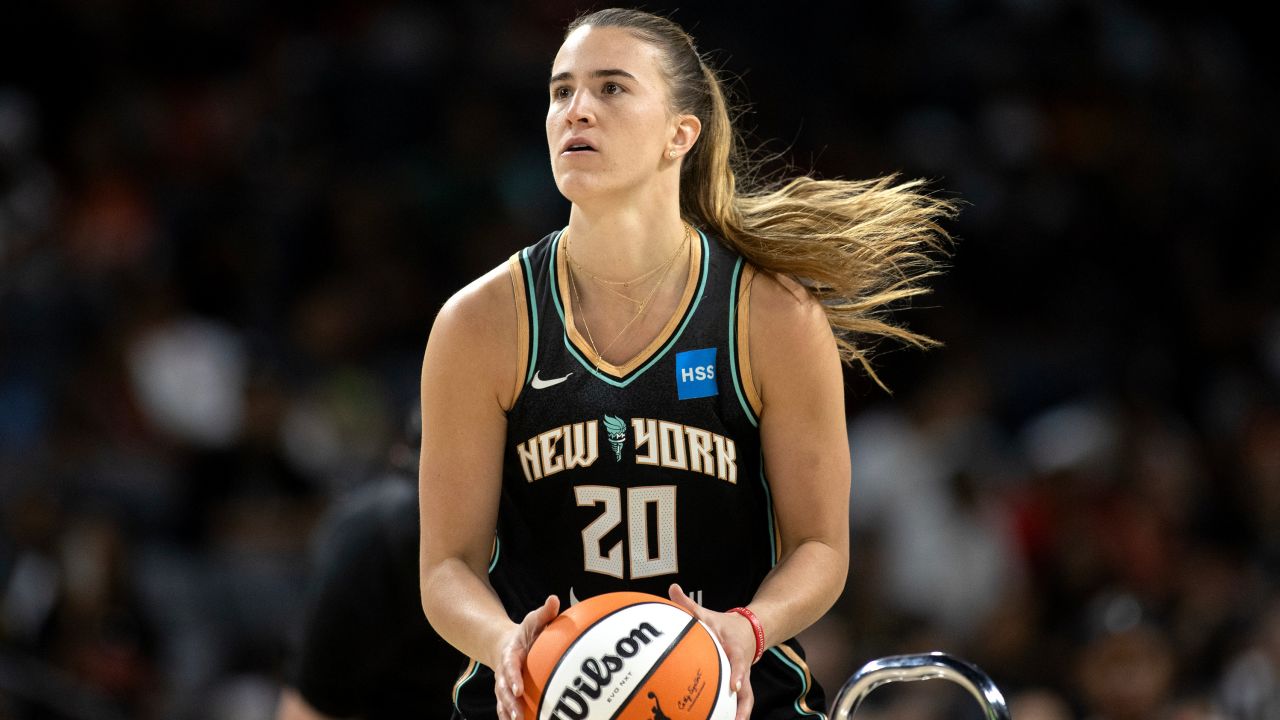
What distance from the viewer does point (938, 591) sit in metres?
7.80

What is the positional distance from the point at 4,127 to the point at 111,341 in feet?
5.81

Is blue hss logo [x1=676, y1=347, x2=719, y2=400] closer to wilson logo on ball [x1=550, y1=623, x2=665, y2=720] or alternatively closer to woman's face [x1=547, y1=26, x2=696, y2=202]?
woman's face [x1=547, y1=26, x2=696, y2=202]

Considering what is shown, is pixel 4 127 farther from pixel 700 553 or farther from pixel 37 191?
pixel 700 553

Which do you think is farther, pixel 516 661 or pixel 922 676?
pixel 922 676

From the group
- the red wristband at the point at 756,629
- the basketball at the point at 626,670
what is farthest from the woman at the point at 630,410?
the basketball at the point at 626,670

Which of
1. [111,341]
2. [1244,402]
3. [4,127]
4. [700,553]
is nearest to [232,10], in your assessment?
[4,127]

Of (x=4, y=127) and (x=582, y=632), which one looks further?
(x=4, y=127)

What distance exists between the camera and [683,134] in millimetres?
3096

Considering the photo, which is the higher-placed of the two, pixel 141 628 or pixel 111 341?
pixel 111 341

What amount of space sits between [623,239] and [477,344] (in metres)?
0.35

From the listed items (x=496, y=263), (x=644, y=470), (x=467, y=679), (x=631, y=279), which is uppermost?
(x=631, y=279)

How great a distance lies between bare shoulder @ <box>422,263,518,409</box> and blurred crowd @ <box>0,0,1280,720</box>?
3.55 meters

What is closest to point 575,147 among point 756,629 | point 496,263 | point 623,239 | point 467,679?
point 623,239

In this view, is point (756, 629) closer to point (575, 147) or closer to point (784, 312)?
point (784, 312)
